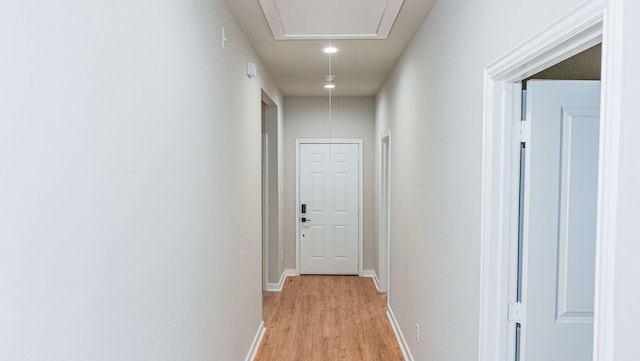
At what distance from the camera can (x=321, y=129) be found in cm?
640

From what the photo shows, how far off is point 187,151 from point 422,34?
6.45 ft

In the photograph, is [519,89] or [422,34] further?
[422,34]

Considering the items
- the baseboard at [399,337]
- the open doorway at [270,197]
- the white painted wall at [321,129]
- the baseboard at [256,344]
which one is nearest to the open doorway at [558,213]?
the baseboard at [399,337]

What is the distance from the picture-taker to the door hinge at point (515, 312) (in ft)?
6.08

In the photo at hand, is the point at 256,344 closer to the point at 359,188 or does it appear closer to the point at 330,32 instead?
the point at 330,32

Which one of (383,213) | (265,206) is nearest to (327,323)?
(383,213)

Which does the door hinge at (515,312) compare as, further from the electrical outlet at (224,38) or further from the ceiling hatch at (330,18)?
the electrical outlet at (224,38)

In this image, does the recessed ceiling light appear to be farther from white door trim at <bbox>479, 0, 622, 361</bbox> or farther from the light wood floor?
the light wood floor

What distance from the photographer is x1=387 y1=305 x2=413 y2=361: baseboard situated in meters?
3.58

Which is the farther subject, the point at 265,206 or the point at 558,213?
the point at 265,206

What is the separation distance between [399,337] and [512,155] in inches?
105

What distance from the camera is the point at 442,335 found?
259cm

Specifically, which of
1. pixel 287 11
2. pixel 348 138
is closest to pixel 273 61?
pixel 287 11

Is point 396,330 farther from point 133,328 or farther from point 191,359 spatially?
point 133,328
